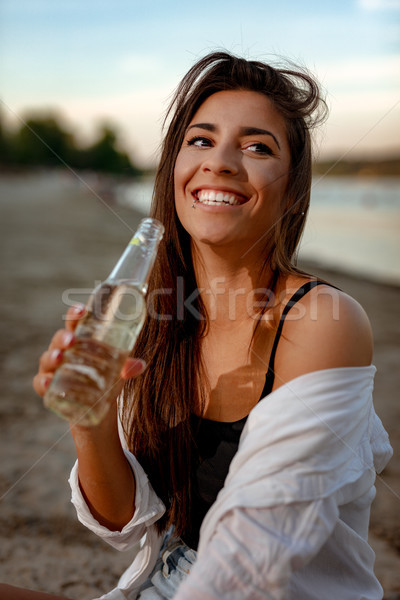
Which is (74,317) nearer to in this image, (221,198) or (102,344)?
(102,344)

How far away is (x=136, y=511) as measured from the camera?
210 cm

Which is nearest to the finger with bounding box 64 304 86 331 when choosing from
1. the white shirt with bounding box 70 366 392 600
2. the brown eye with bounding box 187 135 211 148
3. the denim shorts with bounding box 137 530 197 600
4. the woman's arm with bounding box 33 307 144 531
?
the woman's arm with bounding box 33 307 144 531

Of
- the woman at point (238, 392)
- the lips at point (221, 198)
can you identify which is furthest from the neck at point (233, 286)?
the lips at point (221, 198)

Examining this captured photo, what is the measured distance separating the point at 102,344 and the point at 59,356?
14 cm

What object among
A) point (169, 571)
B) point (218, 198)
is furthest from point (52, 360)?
point (169, 571)

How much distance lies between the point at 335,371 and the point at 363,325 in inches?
9.3

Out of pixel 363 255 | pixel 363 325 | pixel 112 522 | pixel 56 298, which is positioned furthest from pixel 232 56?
pixel 363 255

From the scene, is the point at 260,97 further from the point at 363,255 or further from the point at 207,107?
the point at 363,255

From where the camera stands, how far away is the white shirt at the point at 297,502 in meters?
1.44

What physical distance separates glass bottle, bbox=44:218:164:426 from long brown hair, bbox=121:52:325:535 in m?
0.40

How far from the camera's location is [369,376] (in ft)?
5.68

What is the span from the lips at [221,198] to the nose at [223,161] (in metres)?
0.07

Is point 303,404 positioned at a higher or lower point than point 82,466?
higher

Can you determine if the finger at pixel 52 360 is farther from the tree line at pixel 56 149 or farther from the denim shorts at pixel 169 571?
the tree line at pixel 56 149
